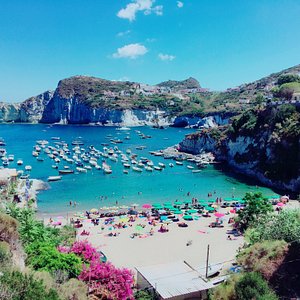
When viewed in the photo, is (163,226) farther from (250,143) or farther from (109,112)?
(109,112)

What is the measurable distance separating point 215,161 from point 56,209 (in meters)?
35.8

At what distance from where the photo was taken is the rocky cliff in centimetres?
4619

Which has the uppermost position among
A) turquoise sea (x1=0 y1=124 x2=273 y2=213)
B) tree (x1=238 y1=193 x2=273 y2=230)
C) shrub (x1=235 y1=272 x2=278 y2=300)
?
shrub (x1=235 y1=272 x2=278 y2=300)

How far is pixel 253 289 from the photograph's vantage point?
12008mm

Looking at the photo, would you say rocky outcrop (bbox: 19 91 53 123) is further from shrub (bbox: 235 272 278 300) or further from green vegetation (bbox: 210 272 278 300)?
shrub (bbox: 235 272 278 300)

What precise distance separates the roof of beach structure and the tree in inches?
466

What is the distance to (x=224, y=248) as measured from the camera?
79.5 feet

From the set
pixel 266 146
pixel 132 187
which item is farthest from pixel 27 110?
pixel 266 146

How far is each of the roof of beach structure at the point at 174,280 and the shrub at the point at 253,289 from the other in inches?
88.1

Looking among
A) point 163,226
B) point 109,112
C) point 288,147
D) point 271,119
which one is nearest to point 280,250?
point 163,226

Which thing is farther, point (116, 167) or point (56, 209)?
point (116, 167)

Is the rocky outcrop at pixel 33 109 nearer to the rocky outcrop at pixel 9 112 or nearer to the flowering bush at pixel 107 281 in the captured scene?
the rocky outcrop at pixel 9 112

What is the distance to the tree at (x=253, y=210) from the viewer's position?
2638cm

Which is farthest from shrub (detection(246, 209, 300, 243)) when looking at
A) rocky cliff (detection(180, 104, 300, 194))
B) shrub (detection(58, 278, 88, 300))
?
rocky cliff (detection(180, 104, 300, 194))
